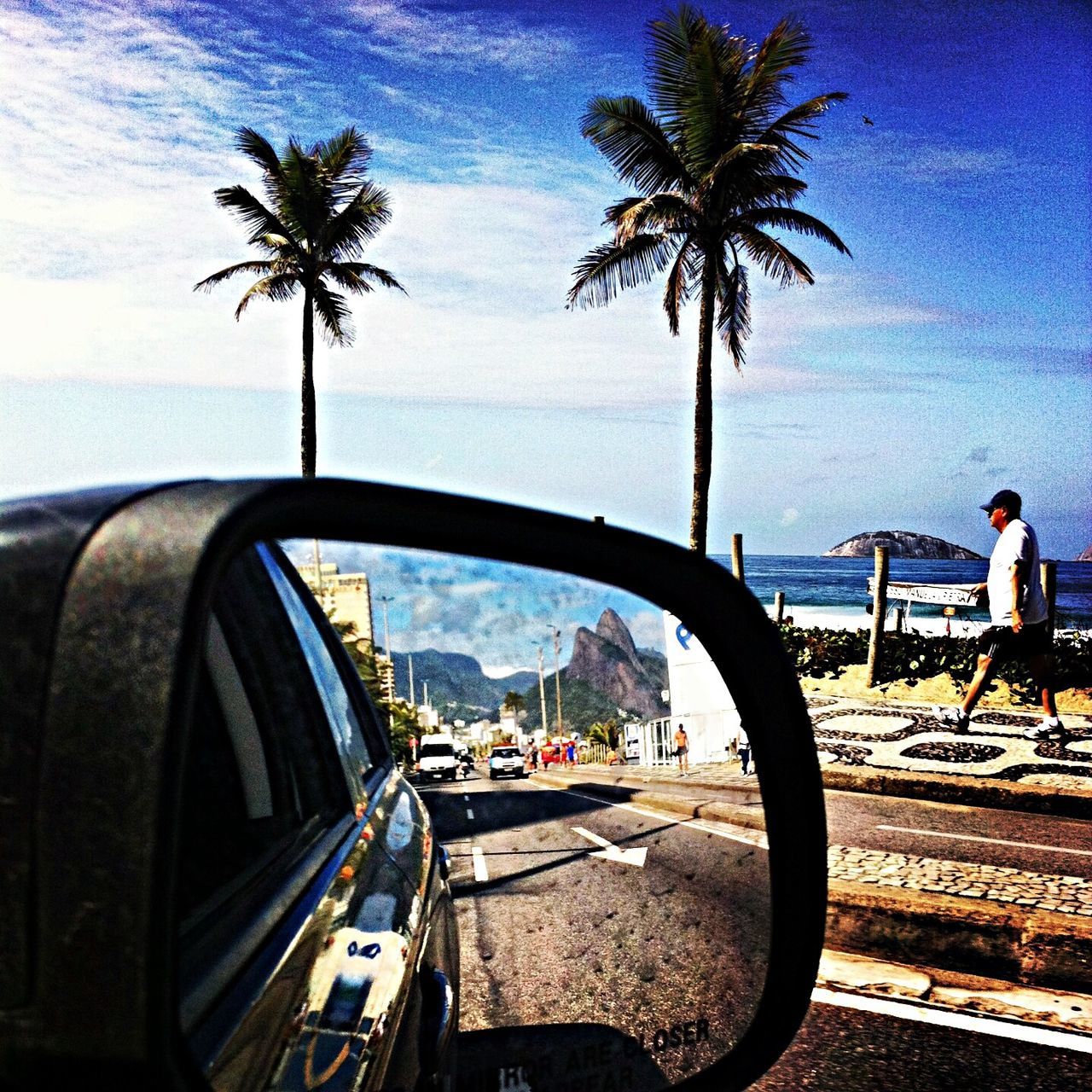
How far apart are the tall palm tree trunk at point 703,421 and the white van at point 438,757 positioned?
60.4ft

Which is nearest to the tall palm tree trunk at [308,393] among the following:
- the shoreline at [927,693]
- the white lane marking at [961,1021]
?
the shoreline at [927,693]

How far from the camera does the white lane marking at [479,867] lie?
119cm

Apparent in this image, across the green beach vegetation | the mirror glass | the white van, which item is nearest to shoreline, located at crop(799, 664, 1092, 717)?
the green beach vegetation

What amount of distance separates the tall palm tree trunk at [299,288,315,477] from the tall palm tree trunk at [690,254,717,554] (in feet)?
27.9

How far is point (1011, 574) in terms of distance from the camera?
10953mm

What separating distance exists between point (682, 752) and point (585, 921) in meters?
0.27

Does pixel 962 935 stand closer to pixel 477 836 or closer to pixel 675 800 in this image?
pixel 675 800

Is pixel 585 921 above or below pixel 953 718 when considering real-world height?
above

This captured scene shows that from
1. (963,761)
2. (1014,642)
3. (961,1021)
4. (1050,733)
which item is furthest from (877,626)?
(961,1021)

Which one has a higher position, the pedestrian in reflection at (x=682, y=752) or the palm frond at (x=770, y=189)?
the palm frond at (x=770, y=189)

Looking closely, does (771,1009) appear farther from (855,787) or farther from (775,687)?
(855,787)

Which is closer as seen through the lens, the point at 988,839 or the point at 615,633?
the point at 615,633

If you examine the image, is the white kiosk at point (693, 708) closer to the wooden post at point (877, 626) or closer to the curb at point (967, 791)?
the curb at point (967, 791)

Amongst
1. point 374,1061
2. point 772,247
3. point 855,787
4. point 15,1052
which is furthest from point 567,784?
point 772,247
